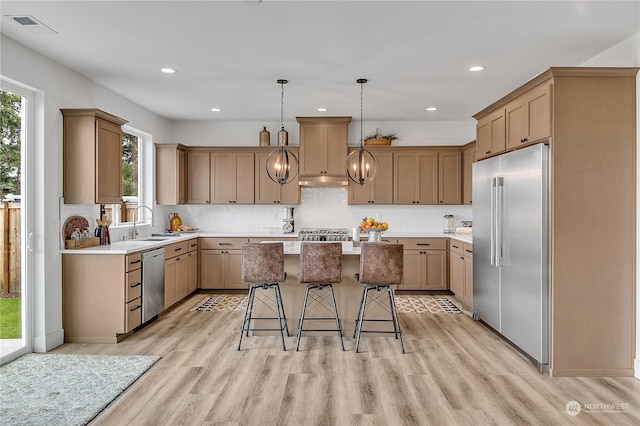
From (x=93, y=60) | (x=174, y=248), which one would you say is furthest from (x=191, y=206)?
(x=93, y=60)

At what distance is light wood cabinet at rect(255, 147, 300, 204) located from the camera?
22.3 ft

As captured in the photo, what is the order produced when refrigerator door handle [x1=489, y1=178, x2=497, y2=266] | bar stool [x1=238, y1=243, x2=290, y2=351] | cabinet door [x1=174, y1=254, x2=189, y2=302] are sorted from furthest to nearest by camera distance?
cabinet door [x1=174, y1=254, x2=189, y2=302] → refrigerator door handle [x1=489, y1=178, x2=497, y2=266] → bar stool [x1=238, y1=243, x2=290, y2=351]

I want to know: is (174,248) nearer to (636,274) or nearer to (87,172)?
(87,172)

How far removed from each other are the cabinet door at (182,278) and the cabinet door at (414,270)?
129 inches

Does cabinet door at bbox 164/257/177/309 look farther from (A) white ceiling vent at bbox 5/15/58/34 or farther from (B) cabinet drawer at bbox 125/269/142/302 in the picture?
(A) white ceiling vent at bbox 5/15/58/34

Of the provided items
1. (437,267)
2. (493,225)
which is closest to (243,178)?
(437,267)

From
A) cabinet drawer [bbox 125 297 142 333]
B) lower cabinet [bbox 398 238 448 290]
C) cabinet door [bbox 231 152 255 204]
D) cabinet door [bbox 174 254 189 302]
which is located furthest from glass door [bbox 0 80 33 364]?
lower cabinet [bbox 398 238 448 290]

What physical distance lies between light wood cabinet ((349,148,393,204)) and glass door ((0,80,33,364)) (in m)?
4.39

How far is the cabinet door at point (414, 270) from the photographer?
6.39 m

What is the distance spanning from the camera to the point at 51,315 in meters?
3.96

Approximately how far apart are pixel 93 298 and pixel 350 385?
108 inches

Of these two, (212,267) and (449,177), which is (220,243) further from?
(449,177)

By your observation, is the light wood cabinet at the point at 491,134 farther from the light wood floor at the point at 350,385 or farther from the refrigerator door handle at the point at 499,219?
the light wood floor at the point at 350,385

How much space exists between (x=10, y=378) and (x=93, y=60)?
115 inches
